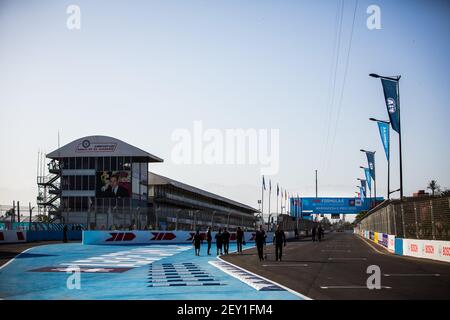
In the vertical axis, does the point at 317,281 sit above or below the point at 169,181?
below

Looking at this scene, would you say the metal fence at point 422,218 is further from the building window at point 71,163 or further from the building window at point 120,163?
the building window at point 71,163

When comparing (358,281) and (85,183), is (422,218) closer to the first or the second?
(358,281)

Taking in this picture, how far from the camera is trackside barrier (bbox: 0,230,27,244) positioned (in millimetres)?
41031

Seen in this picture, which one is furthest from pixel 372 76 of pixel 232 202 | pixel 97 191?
pixel 232 202

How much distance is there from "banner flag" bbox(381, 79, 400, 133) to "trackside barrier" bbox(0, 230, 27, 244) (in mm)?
28844

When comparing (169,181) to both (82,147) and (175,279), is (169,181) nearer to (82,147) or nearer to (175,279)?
(82,147)

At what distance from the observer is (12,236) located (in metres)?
41.9

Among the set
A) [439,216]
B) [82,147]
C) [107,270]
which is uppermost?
[82,147]

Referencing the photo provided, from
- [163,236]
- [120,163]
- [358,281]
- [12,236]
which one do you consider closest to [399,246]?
[358,281]

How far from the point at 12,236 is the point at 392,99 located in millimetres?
29480

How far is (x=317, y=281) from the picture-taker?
50.7 feet

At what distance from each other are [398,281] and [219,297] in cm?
575

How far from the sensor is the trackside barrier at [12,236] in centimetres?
4103
